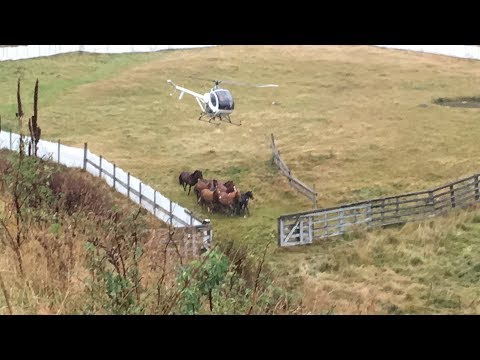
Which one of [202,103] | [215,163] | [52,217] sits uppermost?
[202,103]

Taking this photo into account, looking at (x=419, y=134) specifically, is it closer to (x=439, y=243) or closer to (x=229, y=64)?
Answer: (x=439, y=243)

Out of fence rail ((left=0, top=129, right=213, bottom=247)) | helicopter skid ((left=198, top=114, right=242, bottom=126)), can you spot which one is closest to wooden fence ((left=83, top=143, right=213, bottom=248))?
fence rail ((left=0, top=129, right=213, bottom=247))

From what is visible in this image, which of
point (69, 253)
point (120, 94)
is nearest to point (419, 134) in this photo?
point (120, 94)

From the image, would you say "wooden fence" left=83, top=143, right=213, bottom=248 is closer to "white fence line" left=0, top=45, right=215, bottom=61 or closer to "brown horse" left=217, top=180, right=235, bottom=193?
"brown horse" left=217, top=180, right=235, bottom=193

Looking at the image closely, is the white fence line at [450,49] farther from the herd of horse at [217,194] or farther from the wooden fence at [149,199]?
the wooden fence at [149,199]

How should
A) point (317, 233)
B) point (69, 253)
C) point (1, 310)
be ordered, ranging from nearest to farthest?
point (1, 310) < point (69, 253) < point (317, 233)

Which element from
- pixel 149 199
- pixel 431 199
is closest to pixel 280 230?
pixel 149 199

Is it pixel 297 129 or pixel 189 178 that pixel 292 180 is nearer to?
pixel 297 129
